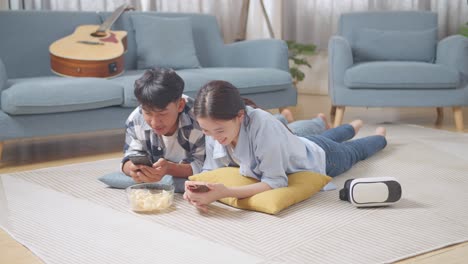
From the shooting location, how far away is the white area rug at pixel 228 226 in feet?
5.39

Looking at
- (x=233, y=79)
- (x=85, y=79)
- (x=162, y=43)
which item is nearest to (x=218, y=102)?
(x=85, y=79)

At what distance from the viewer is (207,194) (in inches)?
78.1

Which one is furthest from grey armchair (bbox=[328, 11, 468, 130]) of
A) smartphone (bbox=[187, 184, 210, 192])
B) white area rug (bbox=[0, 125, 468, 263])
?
smartphone (bbox=[187, 184, 210, 192])

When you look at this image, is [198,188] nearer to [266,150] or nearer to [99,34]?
[266,150]

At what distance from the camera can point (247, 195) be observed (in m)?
2.05

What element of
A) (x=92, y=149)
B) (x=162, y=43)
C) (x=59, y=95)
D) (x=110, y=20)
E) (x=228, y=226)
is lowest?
(x=92, y=149)

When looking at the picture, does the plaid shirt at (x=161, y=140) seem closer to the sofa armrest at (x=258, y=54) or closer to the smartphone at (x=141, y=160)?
the smartphone at (x=141, y=160)

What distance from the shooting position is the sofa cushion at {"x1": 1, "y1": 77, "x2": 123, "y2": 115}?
279cm

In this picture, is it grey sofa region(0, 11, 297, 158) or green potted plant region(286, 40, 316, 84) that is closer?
grey sofa region(0, 11, 297, 158)

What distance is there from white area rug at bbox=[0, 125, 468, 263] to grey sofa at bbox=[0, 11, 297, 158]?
1.33 feet

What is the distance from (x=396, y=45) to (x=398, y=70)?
48 cm

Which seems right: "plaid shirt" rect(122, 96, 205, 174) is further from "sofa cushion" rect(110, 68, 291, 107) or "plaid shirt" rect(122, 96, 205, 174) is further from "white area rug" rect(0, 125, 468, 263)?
"sofa cushion" rect(110, 68, 291, 107)

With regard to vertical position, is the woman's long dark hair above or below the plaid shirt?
above

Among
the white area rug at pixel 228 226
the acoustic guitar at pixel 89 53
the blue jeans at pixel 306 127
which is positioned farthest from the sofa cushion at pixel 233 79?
the white area rug at pixel 228 226
